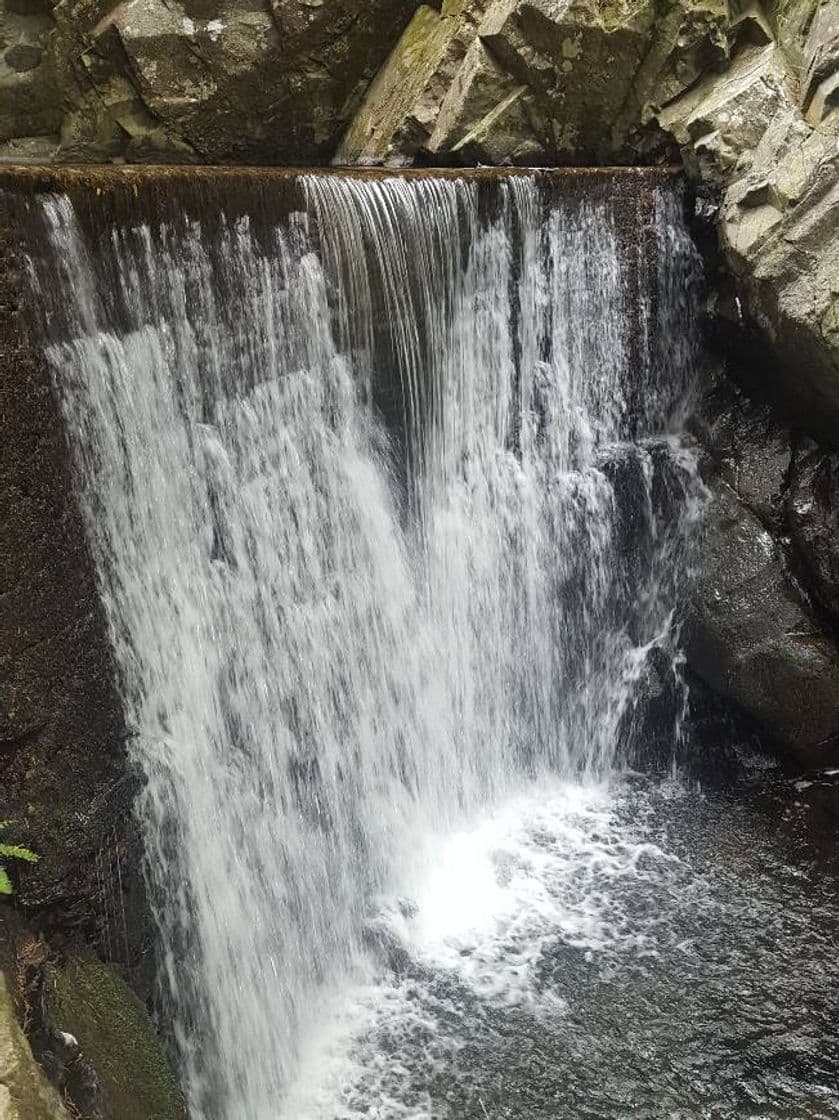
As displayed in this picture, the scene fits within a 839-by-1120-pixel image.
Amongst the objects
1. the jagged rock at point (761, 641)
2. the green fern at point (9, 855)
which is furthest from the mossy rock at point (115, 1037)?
the jagged rock at point (761, 641)

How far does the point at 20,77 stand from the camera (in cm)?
732

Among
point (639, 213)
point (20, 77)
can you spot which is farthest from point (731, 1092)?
point (20, 77)

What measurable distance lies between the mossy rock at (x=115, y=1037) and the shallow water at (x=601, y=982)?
1029 mm

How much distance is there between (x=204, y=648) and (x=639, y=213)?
15.1ft

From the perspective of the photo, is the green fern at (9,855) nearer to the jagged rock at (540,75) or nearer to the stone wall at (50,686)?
the stone wall at (50,686)

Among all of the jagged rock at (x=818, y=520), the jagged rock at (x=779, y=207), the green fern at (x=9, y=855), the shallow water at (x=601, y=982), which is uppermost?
the jagged rock at (x=779, y=207)

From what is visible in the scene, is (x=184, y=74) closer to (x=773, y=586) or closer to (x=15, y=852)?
(x=773, y=586)

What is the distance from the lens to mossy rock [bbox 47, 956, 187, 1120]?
3.31 metres

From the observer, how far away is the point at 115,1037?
11.5 ft

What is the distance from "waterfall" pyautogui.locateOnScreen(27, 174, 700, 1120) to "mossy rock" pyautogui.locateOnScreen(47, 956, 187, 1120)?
1.60ft

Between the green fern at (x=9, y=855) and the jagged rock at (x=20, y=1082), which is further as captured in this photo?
the green fern at (x=9, y=855)

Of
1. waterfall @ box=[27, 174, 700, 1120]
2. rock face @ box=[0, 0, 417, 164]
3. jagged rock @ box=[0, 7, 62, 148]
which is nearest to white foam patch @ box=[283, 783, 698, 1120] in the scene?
waterfall @ box=[27, 174, 700, 1120]

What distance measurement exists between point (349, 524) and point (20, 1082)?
11.3 feet

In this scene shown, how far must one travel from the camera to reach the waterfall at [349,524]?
429 cm
